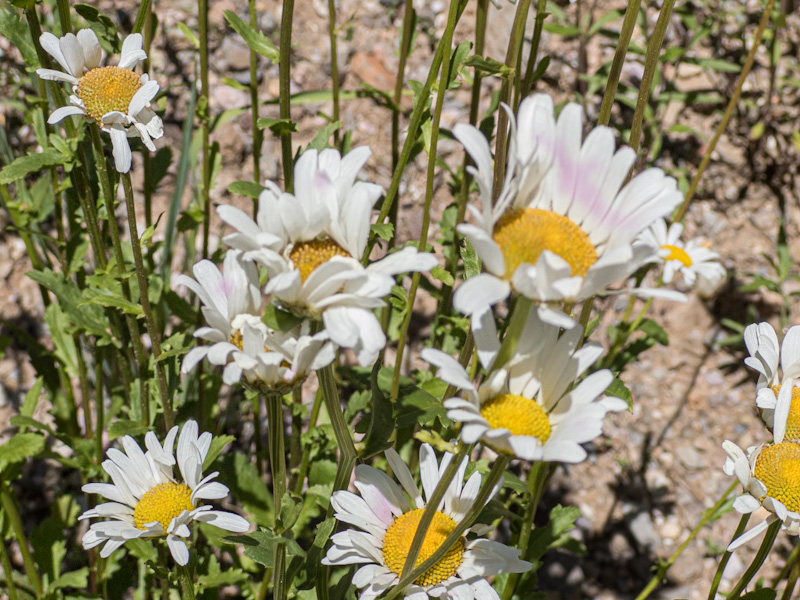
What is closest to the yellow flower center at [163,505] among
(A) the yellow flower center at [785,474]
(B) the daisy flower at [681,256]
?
(A) the yellow flower center at [785,474]

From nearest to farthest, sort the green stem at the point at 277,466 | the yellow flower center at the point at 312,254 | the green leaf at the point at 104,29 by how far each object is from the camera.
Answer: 1. the yellow flower center at the point at 312,254
2. the green stem at the point at 277,466
3. the green leaf at the point at 104,29

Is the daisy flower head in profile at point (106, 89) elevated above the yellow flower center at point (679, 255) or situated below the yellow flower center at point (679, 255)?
above

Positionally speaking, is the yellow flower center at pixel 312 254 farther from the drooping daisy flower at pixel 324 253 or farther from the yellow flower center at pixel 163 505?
the yellow flower center at pixel 163 505

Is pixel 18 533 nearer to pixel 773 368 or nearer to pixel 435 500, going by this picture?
pixel 435 500

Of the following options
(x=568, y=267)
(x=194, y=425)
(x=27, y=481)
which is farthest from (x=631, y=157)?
(x=27, y=481)

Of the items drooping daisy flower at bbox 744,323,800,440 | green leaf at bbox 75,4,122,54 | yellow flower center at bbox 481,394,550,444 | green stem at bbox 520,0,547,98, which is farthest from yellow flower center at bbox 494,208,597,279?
green leaf at bbox 75,4,122,54

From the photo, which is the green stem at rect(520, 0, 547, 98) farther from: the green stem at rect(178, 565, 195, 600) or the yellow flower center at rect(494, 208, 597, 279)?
the green stem at rect(178, 565, 195, 600)

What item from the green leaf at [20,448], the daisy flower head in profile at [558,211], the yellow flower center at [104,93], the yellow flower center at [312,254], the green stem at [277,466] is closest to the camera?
the daisy flower head in profile at [558,211]
